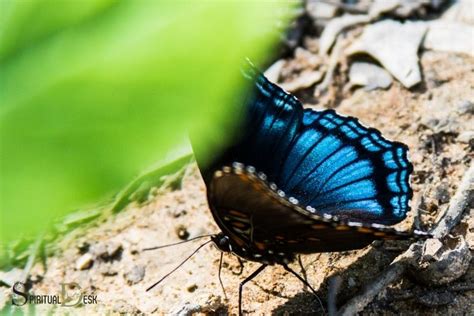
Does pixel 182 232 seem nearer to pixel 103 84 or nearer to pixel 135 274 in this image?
pixel 135 274

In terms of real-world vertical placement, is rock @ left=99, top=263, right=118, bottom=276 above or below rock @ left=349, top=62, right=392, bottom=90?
below

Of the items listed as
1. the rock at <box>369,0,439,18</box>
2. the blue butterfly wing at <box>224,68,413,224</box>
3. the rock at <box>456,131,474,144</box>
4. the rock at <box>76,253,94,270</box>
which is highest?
the blue butterfly wing at <box>224,68,413,224</box>

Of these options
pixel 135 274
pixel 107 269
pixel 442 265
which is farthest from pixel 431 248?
pixel 107 269

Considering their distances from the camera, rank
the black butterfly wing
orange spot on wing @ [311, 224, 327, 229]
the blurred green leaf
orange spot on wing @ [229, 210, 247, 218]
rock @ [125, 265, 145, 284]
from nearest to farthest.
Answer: the blurred green leaf
the black butterfly wing
orange spot on wing @ [229, 210, 247, 218]
orange spot on wing @ [311, 224, 327, 229]
rock @ [125, 265, 145, 284]

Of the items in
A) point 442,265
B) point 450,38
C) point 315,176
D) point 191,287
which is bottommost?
point 191,287

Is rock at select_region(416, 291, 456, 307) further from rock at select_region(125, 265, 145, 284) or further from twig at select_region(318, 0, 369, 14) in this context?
twig at select_region(318, 0, 369, 14)

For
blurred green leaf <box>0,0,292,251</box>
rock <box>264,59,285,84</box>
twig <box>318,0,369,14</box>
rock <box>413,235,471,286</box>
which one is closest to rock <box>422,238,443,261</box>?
rock <box>413,235,471,286</box>

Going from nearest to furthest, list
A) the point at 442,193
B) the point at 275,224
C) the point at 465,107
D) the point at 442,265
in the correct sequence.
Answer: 1. the point at 275,224
2. the point at 442,265
3. the point at 442,193
4. the point at 465,107

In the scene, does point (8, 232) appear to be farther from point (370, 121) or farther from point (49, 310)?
point (370, 121)
